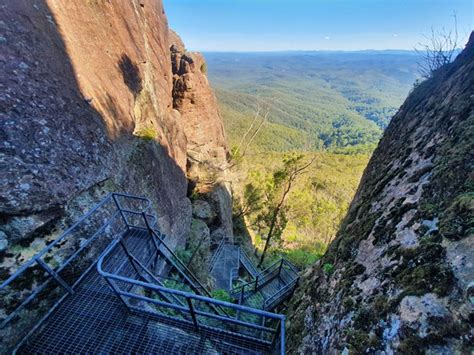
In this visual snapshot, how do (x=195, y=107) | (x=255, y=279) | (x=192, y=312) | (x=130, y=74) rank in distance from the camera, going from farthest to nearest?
1. (x=195, y=107)
2. (x=255, y=279)
3. (x=130, y=74)
4. (x=192, y=312)

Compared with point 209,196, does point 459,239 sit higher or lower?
higher

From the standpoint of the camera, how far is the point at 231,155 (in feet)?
74.9

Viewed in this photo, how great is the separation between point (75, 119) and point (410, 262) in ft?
21.3

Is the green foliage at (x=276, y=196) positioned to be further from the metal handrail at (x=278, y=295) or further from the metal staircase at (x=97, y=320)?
the metal staircase at (x=97, y=320)

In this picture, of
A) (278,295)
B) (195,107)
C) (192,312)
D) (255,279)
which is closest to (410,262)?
(192,312)

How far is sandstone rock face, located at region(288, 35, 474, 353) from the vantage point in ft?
6.54

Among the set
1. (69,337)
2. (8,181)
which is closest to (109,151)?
(8,181)

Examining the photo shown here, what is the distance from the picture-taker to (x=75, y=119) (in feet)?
17.8

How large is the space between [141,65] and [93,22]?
2.42m

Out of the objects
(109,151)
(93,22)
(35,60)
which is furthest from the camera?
(93,22)

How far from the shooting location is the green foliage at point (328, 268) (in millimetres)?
3870

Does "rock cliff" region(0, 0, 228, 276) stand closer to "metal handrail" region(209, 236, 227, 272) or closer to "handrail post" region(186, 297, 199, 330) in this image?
"handrail post" region(186, 297, 199, 330)

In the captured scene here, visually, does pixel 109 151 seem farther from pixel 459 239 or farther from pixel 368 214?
pixel 459 239

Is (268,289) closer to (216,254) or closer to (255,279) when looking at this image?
(255,279)
